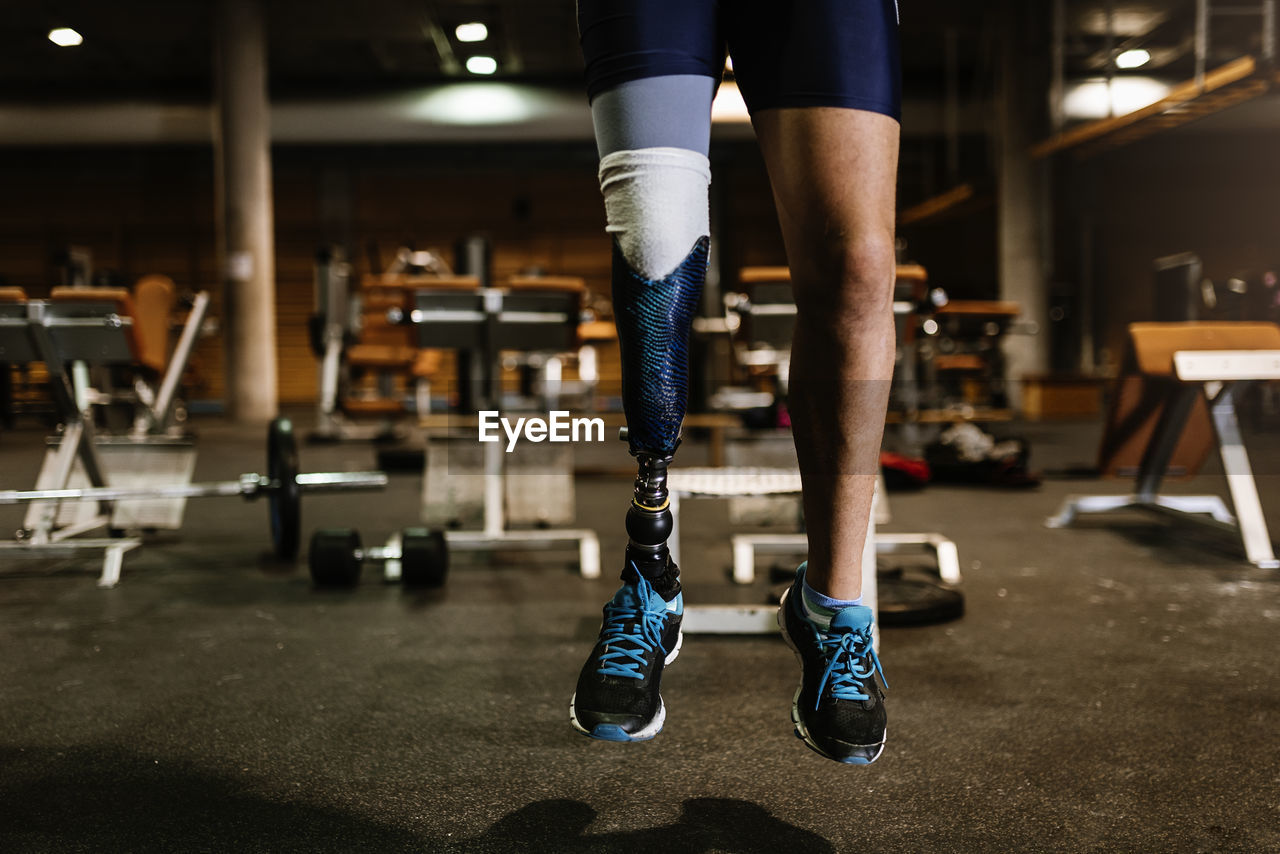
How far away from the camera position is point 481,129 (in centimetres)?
946

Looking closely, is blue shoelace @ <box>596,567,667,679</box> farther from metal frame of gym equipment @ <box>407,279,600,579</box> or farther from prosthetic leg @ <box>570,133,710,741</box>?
metal frame of gym equipment @ <box>407,279,600,579</box>

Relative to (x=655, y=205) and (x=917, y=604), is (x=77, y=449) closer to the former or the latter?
(x=917, y=604)

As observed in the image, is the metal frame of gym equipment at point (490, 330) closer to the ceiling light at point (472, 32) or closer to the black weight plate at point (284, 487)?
the black weight plate at point (284, 487)

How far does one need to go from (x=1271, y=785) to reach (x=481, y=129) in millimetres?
9364

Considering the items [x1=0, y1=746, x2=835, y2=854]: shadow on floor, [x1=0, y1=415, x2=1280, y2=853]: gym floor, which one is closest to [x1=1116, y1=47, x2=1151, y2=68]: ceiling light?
[x1=0, y1=415, x2=1280, y2=853]: gym floor

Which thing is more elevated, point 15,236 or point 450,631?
point 15,236

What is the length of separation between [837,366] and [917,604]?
3.54 ft

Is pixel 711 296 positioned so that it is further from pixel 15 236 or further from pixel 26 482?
pixel 15 236

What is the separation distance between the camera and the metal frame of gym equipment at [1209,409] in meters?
2.29

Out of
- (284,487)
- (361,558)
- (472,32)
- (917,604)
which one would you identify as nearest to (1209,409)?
(917,604)

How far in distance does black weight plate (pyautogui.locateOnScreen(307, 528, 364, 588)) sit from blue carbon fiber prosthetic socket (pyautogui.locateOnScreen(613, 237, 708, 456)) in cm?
141

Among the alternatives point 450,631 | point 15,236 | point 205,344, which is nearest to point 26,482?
point 450,631

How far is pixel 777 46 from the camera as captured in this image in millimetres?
783

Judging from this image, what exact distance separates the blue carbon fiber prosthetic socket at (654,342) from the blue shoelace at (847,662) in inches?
8.5
